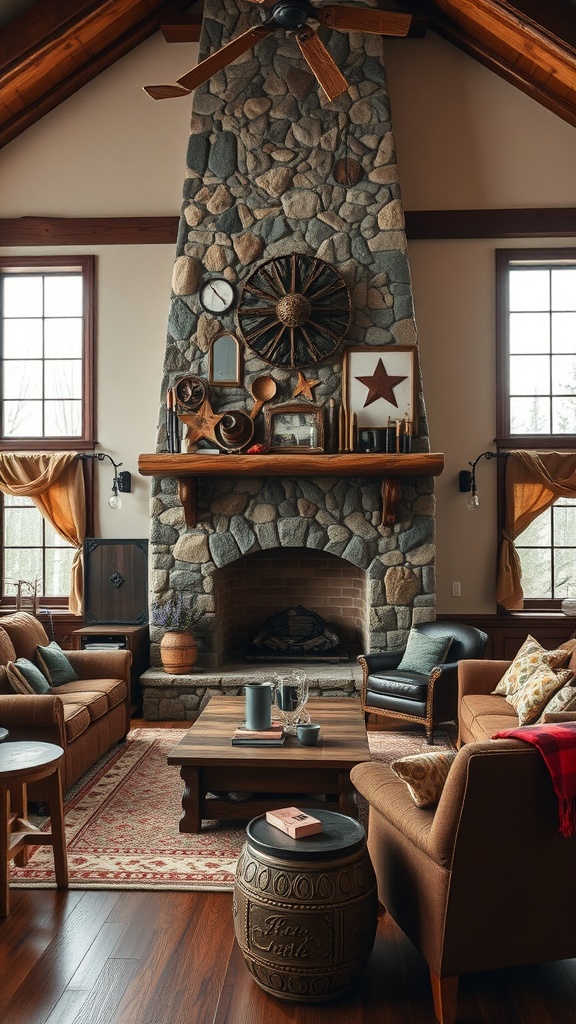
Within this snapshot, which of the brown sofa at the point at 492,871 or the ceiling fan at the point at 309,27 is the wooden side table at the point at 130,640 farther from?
the brown sofa at the point at 492,871

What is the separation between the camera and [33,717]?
4051mm

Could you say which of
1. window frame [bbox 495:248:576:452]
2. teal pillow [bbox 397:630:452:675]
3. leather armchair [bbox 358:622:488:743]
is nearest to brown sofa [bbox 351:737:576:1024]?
leather armchair [bbox 358:622:488:743]

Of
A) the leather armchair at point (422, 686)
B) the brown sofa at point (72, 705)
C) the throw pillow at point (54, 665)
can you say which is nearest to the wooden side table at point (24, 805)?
the brown sofa at point (72, 705)

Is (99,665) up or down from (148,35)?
down

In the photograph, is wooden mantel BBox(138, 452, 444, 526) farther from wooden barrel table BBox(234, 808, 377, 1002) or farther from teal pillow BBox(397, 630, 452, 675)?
wooden barrel table BBox(234, 808, 377, 1002)

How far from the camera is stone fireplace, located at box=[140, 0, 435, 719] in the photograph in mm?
6336

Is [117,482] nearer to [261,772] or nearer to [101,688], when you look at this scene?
[101,688]

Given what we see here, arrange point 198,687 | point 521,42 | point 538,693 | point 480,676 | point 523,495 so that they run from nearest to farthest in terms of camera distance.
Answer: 1. point 538,693
2. point 480,676
3. point 521,42
4. point 198,687
5. point 523,495

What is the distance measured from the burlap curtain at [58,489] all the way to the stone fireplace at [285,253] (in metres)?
0.84

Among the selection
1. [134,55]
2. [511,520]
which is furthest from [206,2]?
[511,520]

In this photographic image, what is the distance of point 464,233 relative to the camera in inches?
269

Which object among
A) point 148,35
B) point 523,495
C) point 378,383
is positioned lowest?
point 523,495

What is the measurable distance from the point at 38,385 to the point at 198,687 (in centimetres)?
300

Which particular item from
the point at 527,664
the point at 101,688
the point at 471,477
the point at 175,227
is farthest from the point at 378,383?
the point at 101,688
